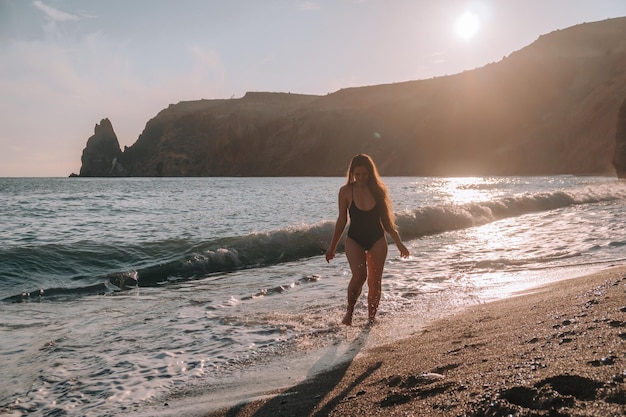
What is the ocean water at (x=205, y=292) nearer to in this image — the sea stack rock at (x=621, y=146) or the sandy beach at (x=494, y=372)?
the sandy beach at (x=494, y=372)

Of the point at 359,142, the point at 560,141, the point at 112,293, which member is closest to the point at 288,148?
the point at 359,142

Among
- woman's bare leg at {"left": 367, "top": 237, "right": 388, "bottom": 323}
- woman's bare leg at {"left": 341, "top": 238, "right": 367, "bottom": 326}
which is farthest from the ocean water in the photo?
woman's bare leg at {"left": 341, "top": 238, "right": 367, "bottom": 326}

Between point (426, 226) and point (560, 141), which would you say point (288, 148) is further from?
point (426, 226)

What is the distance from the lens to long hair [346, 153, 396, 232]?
586cm

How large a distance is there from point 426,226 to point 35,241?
430 inches

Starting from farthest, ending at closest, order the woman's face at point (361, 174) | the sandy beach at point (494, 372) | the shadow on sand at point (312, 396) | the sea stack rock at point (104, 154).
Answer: the sea stack rock at point (104, 154)
the woman's face at point (361, 174)
the shadow on sand at point (312, 396)
the sandy beach at point (494, 372)

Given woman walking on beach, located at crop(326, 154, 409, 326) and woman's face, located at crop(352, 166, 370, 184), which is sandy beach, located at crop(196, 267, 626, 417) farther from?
woman's face, located at crop(352, 166, 370, 184)

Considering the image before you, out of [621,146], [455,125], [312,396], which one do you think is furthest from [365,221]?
[455,125]

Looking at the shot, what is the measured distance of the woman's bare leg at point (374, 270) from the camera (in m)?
5.88

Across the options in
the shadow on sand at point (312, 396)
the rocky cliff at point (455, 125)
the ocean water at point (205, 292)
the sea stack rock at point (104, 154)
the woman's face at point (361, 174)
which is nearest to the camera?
the shadow on sand at point (312, 396)

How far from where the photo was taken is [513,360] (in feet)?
10.9

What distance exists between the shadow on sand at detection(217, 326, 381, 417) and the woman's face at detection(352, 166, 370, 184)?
205 cm

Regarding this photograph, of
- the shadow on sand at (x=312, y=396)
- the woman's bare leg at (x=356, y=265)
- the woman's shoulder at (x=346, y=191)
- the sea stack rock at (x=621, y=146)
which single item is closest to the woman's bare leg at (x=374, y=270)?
the woman's bare leg at (x=356, y=265)

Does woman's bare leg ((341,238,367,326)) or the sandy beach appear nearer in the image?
the sandy beach
